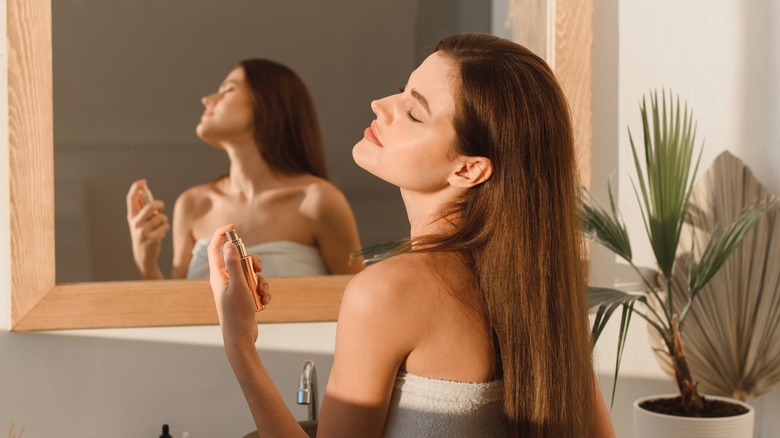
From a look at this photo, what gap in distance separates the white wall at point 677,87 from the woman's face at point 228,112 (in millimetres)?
696

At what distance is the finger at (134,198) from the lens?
1.61 meters

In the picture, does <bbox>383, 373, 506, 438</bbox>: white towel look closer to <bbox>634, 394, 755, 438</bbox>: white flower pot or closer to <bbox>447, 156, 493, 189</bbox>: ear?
<bbox>447, 156, 493, 189</bbox>: ear

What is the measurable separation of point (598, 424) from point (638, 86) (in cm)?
92

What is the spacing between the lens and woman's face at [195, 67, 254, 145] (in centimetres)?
164

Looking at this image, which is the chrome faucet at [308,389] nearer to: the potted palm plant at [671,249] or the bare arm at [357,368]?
the bare arm at [357,368]

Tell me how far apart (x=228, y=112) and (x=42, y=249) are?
0.40 m

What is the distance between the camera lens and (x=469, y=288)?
96cm

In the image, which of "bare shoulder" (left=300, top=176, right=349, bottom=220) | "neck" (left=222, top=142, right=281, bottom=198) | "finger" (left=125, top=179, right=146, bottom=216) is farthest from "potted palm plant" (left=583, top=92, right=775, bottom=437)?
"finger" (left=125, top=179, right=146, bottom=216)

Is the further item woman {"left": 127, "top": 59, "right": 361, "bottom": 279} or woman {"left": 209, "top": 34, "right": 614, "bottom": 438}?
woman {"left": 127, "top": 59, "right": 361, "bottom": 279}

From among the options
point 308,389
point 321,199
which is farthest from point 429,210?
point 321,199

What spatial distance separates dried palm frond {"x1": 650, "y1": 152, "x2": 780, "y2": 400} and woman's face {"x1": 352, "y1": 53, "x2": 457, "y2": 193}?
0.98m

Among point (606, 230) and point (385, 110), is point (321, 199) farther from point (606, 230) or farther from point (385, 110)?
point (385, 110)

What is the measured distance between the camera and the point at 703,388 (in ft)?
6.18

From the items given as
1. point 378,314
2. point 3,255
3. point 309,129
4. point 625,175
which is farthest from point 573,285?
A: point 3,255
